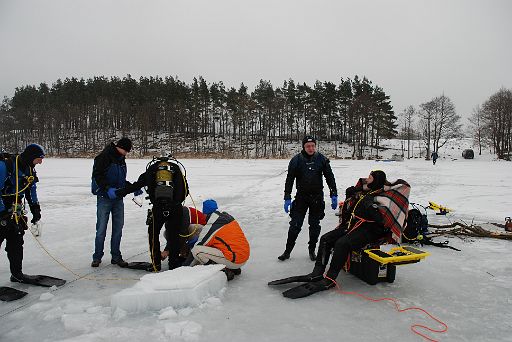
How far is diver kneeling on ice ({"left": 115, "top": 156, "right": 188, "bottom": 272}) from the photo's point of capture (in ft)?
14.0

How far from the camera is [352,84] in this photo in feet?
197

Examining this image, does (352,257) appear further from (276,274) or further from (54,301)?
(54,301)

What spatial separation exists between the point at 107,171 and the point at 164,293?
229 cm

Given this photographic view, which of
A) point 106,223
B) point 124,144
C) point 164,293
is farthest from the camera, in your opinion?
point 106,223

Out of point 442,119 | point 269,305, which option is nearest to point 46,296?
point 269,305

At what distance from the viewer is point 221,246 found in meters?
4.18

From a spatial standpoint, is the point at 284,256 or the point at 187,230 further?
the point at 284,256

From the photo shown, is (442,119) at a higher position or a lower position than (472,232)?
higher

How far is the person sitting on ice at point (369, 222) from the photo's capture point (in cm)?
393

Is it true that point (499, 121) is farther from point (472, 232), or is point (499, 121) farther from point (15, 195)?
point (15, 195)

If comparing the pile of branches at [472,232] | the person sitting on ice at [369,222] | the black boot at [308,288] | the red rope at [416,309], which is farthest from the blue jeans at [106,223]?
the pile of branches at [472,232]

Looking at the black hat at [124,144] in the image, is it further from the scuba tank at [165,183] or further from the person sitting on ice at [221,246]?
the person sitting on ice at [221,246]

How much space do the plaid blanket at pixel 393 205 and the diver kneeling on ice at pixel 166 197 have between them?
2545mm

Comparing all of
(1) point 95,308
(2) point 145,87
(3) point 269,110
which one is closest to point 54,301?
(1) point 95,308
